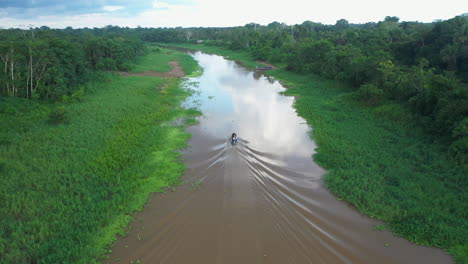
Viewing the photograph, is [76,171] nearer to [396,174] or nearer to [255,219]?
[255,219]

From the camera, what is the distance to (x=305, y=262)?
8633mm

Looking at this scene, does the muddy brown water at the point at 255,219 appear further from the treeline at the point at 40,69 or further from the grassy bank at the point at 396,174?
the treeline at the point at 40,69

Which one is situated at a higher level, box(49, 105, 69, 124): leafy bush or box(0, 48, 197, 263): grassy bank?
box(49, 105, 69, 124): leafy bush

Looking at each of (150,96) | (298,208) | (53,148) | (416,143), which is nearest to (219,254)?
(298,208)

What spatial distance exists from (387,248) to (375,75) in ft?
71.0

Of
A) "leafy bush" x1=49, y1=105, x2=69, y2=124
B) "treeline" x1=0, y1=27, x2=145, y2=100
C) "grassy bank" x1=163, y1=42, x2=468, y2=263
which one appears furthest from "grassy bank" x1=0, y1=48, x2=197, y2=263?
"grassy bank" x1=163, y1=42, x2=468, y2=263

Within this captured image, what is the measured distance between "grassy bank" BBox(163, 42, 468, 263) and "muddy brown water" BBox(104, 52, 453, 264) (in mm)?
632

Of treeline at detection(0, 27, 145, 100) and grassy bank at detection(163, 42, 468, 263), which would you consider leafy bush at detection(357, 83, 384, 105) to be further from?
treeline at detection(0, 27, 145, 100)

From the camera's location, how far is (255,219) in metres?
10.6

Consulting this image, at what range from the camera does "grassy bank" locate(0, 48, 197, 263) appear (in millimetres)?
9000

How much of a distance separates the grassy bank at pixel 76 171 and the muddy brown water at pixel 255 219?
3.29 ft

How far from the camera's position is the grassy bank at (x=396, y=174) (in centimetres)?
980

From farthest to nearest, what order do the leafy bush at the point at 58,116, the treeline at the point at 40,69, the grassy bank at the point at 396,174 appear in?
the treeline at the point at 40,69 < the leafy bush at the point at 58,116 < the grassy bank at the point at 396,174

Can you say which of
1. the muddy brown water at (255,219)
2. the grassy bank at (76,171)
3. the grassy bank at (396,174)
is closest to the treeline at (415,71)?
the grassy bank at (396,174)
